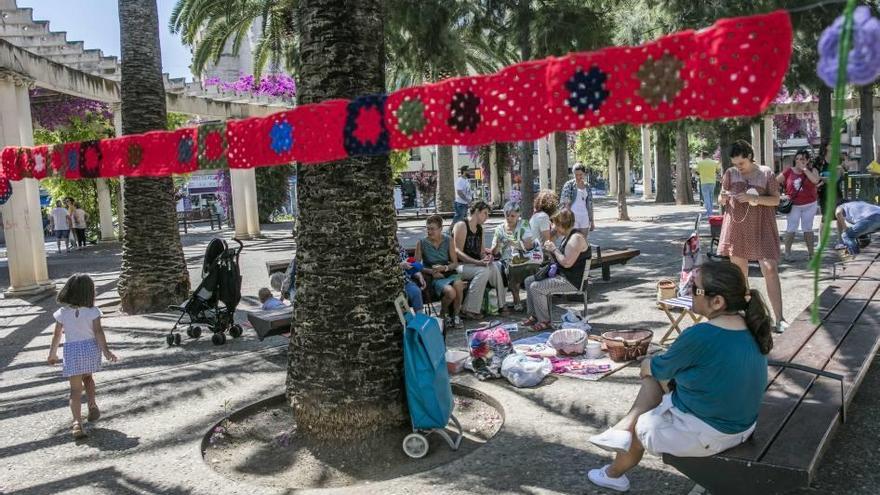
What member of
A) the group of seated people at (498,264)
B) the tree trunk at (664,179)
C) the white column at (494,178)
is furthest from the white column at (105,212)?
the tree trunk at (664,179)

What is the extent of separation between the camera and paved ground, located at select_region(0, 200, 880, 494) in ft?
13.3

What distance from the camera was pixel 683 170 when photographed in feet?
83.9

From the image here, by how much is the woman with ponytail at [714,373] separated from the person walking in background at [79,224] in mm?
22263

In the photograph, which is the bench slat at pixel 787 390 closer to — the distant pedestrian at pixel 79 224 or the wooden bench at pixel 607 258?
the wooden bench at pixel 607 258

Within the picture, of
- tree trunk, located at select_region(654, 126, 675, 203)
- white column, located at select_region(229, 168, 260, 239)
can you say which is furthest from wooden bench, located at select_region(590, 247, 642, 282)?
tree trunk, located at select_region(654, 126, 675, 203)

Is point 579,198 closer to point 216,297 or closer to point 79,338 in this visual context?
point 216,297

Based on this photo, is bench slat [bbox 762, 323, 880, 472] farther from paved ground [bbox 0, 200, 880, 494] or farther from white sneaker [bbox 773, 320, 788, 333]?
white sneaker [bbox 773, 320, 788, 333]

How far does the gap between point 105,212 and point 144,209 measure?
15225 mm

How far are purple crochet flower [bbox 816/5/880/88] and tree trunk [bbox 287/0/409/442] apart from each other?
2983 millimetres

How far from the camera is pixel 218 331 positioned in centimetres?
786

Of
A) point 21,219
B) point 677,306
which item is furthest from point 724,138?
point 21,219

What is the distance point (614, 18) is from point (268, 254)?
9451 millimetres

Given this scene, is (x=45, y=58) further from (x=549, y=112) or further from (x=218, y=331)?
(x=549, y=112)

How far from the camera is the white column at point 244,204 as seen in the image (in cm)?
2227
